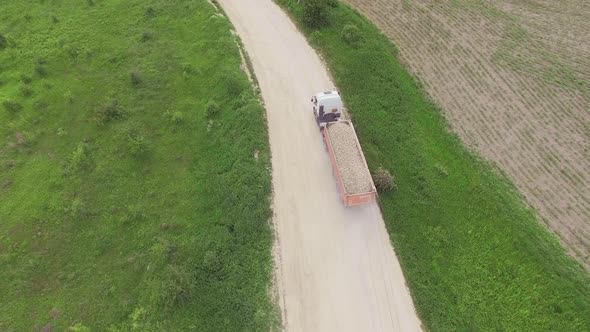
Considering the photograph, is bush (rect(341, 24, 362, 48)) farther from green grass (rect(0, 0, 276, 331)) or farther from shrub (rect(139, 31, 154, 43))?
shrub (rect(139, 31, 154, 43))

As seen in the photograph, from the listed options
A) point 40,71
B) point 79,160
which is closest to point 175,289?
point 79,160

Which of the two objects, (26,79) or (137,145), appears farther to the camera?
(26,79)

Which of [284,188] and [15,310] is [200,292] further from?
[15,310]

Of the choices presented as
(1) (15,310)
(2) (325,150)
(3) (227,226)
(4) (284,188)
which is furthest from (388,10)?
(1) (15,310)

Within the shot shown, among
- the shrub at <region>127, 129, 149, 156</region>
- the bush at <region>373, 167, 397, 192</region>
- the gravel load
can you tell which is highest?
the shrub at <region>127, 129, 149, 156</region>

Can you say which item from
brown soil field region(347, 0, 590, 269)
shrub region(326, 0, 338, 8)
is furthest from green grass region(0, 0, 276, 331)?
brown soil field region(347, 0, 590, 269)

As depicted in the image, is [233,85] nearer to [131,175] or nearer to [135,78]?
[135,78]

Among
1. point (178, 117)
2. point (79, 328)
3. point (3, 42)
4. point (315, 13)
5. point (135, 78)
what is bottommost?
point (79, 328)

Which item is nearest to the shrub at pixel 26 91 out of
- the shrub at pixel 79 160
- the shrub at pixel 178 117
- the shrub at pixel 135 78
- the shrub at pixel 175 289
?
the shrub at pixel 135 78
